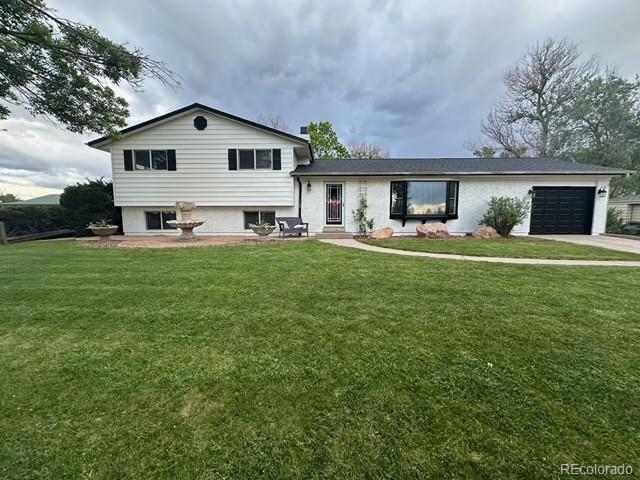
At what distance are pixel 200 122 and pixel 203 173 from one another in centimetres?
218

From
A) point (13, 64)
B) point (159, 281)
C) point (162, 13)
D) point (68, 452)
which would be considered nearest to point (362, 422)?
point (68, 452)

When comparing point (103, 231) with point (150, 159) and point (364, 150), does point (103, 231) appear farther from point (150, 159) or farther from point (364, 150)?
point (364, 150)

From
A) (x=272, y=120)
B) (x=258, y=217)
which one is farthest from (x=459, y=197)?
(x=272, y=120)

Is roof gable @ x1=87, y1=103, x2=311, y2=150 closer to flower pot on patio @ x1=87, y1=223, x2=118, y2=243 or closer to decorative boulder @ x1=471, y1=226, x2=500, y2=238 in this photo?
flower pot on patio @ x1=87, y1=223, x2=118, y2=243

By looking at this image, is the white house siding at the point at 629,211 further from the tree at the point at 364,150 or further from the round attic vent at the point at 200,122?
the round attic vent at the point at 200,122

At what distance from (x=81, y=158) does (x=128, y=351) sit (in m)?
18.4

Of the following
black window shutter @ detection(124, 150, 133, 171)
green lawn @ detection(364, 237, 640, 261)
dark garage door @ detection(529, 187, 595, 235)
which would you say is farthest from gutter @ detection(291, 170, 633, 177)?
black window shutter @ detection(124, 150, 133, 171)

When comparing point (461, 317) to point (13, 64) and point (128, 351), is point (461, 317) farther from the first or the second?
point (13, 64)

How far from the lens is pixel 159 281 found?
5402 mm

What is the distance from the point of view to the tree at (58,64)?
594cm

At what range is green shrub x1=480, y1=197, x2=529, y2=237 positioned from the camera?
11.5m

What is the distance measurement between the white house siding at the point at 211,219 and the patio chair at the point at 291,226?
0.89 metres

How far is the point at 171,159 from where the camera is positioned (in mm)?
12641

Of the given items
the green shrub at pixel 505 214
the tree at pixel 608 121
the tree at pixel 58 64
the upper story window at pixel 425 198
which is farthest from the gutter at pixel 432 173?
the tree at pixel 608 121
